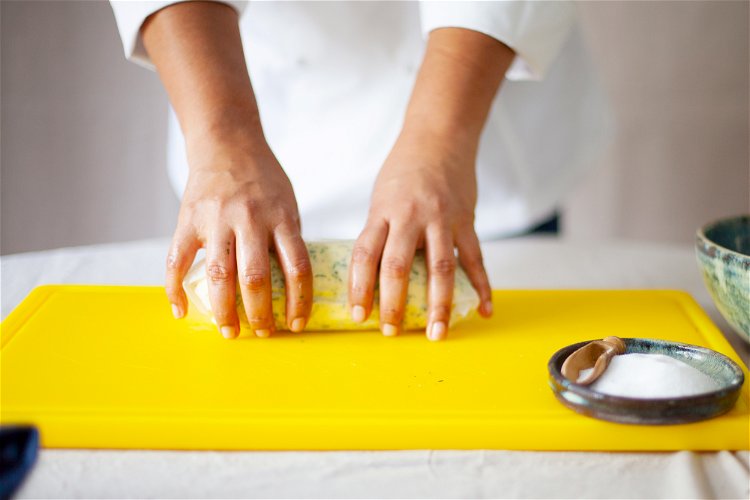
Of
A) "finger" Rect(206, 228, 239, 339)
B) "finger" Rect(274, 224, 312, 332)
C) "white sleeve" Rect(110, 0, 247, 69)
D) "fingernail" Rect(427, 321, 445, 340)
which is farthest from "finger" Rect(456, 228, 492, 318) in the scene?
"white sleeve" Rect(110, 0, 247, 69)

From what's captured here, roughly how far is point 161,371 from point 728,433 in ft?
2.40

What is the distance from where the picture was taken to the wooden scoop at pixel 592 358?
0.95 metres

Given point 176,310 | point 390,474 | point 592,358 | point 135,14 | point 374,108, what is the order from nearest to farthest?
point 390,474
point 592,358
point 176,310
point 135,14
point 374,108

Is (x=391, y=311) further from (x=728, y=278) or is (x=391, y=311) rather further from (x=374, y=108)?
(x=374, y=108)

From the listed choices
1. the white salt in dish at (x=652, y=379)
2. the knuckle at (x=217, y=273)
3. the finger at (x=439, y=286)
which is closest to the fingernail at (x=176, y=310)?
the knuckle at (x=217, y=273)

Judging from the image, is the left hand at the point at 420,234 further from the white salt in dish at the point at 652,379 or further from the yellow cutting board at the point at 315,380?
the white salt in dish at the point at 652,379

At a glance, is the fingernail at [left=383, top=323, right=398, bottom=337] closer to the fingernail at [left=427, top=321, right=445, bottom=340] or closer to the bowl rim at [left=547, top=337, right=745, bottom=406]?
the fingernail at [left=427, top=321, right=445, bottom=340]

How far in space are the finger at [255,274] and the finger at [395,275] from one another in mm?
175

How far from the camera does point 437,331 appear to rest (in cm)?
119

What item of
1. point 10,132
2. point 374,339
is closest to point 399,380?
point 374,339

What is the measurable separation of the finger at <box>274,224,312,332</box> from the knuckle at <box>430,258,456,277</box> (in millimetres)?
192

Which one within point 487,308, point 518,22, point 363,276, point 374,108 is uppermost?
point 518,22

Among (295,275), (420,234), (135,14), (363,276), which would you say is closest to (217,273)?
(295,275)

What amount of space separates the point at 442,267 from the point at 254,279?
290mm
